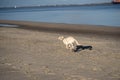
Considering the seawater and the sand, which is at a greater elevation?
the sand

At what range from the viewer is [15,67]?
9.32 metres

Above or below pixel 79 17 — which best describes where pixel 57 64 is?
above

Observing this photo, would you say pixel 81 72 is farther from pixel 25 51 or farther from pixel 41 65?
pixel 25 51

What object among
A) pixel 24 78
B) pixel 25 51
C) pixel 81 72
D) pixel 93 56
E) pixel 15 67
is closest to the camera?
pixel 24 78

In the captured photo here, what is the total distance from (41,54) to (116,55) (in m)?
2.90

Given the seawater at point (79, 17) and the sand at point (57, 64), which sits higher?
the sand at point (57, 64)

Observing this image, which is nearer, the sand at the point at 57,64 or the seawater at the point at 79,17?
the sand at the point at 57,64

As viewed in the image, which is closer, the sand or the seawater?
the sand

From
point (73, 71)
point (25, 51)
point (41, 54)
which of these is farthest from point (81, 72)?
point (25, 51)

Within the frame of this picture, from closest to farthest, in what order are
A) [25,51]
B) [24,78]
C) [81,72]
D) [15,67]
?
[24,78], [81,72], [15,67], [25,51]

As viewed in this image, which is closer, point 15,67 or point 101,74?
point 101,74

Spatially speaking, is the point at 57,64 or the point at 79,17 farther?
the point at 79,17

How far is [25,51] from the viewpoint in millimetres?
12750

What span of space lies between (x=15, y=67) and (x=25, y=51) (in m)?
3.45
